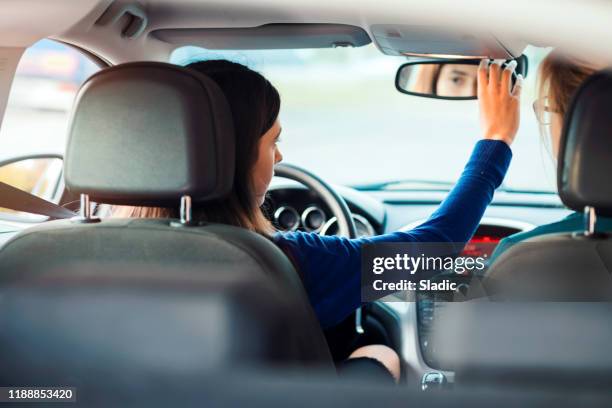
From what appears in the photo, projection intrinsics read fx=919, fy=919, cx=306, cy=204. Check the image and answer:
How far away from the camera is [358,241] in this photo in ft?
6.22

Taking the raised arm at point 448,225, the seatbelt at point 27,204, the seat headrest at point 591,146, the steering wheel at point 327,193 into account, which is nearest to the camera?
the seat headrest at point 591,146

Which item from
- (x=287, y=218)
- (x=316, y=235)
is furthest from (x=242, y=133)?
(x=287, y=218)

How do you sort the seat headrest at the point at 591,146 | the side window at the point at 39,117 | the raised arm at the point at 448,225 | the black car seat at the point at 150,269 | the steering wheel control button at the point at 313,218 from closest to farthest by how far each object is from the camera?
1. the seat headrest at the point at 591,146
2. the black car seat at the point at 150,269
3. the raised arm at the point at 448,225
4. the side window at the point at 39,117
5. the steering wheel control button at the point at 313,218

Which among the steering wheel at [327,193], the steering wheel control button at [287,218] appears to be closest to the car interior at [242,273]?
the steering wheel at [327,193]

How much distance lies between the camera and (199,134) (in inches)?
62.7

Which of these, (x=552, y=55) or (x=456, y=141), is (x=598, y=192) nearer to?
(x=552, y=55)

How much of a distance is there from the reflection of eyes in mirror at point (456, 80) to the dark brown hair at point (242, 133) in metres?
0.47

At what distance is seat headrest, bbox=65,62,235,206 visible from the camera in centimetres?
159

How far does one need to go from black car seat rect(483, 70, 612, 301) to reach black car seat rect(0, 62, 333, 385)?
0.39 metres

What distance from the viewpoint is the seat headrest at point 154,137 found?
5.23 feet

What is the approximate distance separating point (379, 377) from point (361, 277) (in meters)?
0.21

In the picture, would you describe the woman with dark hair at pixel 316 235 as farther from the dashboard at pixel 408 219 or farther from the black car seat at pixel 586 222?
the black car seat at pixel 586 222

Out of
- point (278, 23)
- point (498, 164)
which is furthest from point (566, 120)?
point (278, 23)

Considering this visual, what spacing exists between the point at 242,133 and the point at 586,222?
27.8 inches
